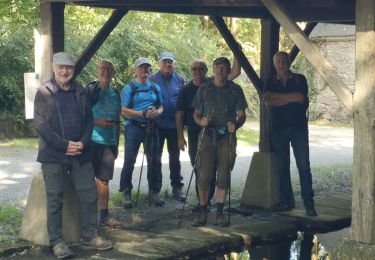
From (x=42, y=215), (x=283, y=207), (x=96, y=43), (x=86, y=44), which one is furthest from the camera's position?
(x=86, y=44)

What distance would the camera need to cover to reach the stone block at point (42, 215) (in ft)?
23.2

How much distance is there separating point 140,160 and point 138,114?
5.78m

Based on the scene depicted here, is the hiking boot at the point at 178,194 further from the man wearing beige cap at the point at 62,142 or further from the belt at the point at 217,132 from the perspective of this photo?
the man wearing beige cap at the point at 62,142

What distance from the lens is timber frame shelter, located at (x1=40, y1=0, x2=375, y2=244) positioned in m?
→ 6.16

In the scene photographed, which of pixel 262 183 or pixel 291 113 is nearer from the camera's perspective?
pixel 291 113

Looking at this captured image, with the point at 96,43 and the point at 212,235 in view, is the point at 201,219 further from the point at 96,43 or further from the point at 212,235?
the point at 96,43

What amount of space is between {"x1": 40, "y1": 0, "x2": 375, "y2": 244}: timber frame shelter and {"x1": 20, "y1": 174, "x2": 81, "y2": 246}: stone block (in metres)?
1.16

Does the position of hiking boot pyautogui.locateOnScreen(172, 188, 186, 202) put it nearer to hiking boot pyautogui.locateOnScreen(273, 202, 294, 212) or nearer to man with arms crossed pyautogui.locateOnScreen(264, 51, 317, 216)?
hiking boot pyautogui.locateOnScreen(273, 202, 294, 212)

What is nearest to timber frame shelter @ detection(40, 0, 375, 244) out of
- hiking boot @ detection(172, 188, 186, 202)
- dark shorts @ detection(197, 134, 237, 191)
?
hiking boot @ detection(172, 188, 186, 202)

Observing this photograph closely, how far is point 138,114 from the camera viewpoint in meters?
8.70

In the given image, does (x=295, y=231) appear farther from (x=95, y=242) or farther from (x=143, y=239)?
(x=95, y=242)

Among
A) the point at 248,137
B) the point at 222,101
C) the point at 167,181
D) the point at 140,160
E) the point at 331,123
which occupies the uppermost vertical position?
the point at 222,101

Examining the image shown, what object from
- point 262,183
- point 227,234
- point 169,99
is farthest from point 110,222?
point 262,183

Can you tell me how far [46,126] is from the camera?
6516 millimetres
